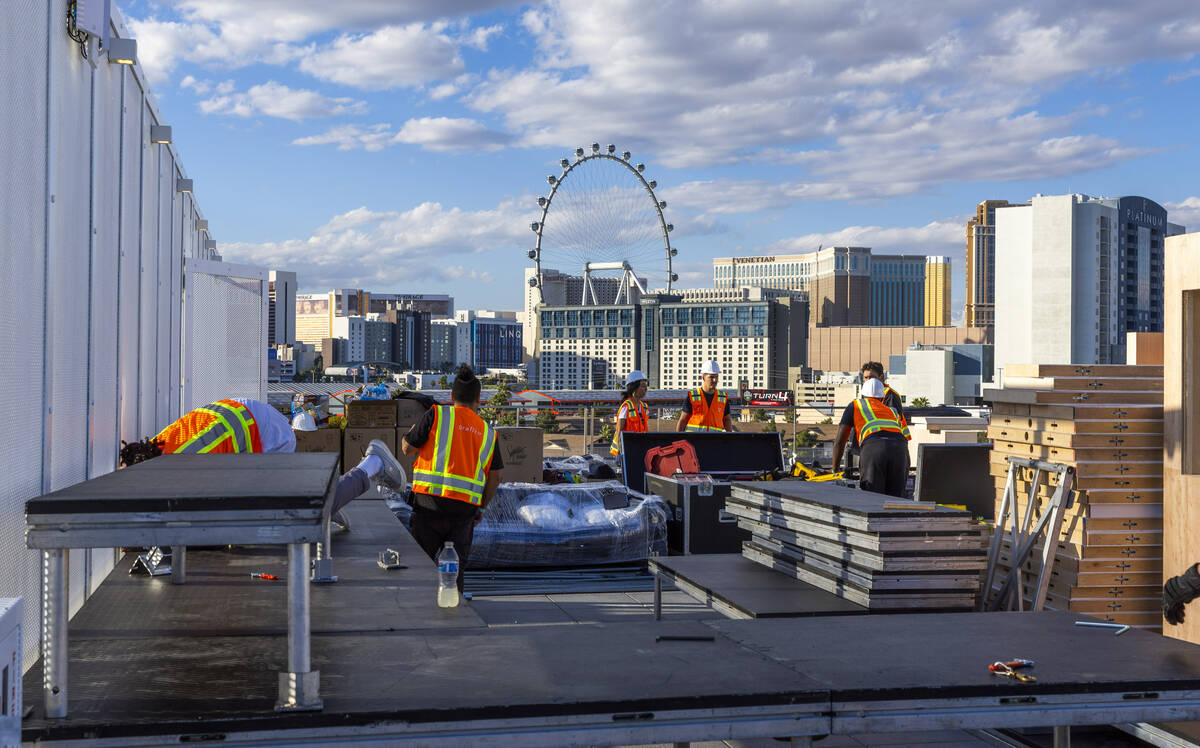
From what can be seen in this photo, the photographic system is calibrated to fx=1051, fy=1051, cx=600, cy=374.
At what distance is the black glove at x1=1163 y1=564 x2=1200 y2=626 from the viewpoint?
546cm

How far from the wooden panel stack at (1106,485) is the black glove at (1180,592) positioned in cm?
75

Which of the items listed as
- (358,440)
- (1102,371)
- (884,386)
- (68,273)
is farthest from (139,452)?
(358,440)

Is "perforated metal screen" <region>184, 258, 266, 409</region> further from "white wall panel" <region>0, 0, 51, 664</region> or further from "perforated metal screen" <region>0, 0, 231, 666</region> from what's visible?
"white wall panel" <region>0, 0, 51, 664</region>

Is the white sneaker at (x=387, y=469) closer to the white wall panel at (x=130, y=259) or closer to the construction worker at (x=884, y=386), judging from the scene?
the white wall panel at (x=130, y=259)

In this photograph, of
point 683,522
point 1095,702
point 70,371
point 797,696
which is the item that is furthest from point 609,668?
point 683,522

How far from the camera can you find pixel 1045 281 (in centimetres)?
13075

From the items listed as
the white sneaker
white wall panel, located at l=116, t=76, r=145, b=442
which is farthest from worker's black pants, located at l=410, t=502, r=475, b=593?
white wall panel, located at l=116, t=76, r=145, b=442

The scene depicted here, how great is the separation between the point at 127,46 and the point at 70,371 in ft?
7.42

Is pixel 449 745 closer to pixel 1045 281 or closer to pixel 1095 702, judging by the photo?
pixel 1095 702

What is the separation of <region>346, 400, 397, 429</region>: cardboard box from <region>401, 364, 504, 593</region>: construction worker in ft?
22.2

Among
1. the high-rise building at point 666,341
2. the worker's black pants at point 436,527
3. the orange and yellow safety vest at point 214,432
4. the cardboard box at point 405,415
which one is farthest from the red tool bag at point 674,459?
the high-rise building at point 666,341

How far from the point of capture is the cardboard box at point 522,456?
44.3 feet

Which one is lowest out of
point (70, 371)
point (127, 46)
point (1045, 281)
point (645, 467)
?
point (645, 467)

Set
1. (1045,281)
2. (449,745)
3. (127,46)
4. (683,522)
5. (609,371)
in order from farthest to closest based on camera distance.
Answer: (609,371) → (1045,281) → (683,522) → (127,46) → (449,745)
